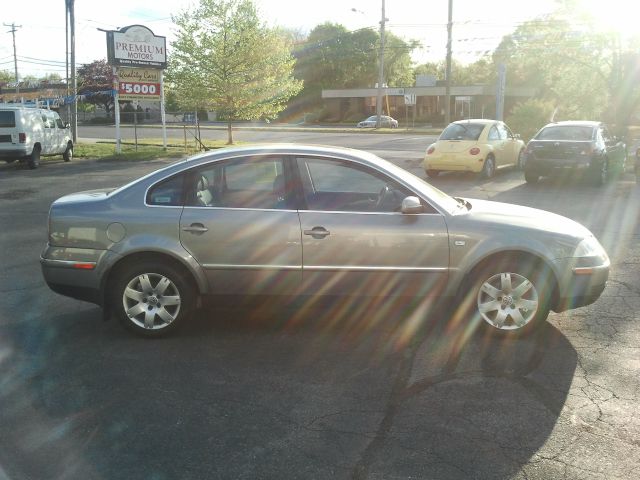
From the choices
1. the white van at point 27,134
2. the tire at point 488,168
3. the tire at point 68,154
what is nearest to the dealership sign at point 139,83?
the tire at point 68,154

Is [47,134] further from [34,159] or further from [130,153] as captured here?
[130,153]

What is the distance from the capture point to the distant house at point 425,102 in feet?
192

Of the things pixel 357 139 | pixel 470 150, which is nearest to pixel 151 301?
pixel 470 150

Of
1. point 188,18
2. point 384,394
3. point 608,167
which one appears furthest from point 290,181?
point 188,18

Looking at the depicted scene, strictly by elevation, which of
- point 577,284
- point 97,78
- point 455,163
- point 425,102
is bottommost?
point 577,284

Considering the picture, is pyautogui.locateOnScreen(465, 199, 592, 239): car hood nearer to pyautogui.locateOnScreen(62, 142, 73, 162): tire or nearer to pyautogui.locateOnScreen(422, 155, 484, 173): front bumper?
pyautogui.locateOnScreen(422, 155, 484, 173): front bumper

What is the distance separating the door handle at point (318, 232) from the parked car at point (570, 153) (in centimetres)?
1142

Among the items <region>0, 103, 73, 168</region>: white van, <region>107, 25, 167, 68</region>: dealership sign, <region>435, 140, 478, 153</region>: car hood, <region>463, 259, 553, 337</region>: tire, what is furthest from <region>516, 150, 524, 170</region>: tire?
<region>0, 103, 73, 168</region>: white van

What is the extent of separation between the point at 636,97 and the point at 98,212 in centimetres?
3097

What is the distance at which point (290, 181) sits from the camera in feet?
17.0

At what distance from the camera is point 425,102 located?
213 feet

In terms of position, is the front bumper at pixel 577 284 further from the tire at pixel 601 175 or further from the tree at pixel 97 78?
the tree at pixel 97 78

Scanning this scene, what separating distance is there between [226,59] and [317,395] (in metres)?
27.8

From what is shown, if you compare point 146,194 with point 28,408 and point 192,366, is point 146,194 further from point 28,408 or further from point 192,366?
point 28,408
